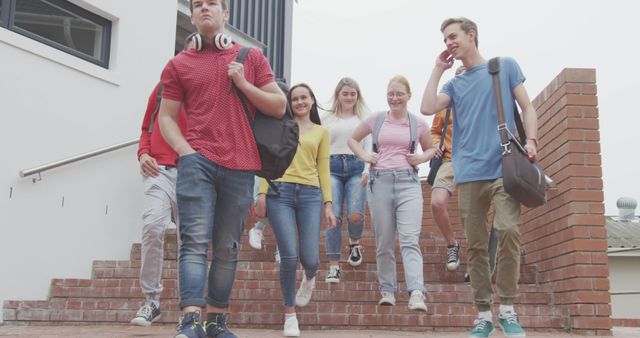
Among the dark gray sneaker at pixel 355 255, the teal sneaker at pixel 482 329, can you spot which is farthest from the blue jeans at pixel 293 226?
the dark gray sneaker at pixel 355 255

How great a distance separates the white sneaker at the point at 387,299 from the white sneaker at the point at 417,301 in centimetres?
32

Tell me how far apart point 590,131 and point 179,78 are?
10.5ft

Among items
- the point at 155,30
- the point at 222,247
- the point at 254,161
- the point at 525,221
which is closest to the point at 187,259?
the point at 222,247

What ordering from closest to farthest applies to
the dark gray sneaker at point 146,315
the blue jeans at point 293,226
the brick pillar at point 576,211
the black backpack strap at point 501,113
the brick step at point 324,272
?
the black backpack strap at point 501,113
the blue jeans at point 293,226
the dark gray sneaker at point 146,315
the brick pillar at point 576,211
the brick step at point 324,272

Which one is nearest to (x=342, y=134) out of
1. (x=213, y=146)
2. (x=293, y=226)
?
(x=293, y=226)

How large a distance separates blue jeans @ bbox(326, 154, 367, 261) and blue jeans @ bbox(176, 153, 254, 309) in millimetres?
2523

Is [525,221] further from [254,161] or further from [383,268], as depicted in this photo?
[254,161]

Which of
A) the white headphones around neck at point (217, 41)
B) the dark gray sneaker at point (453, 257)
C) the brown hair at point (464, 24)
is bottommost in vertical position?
the dark gray sneaker at point (453, 257)

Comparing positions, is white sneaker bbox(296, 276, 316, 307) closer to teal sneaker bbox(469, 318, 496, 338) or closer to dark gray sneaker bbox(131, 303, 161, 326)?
dark gray sneaker bbox(131, 303, 161, 326)

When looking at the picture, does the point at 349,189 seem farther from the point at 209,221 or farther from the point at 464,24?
the point at 209,221

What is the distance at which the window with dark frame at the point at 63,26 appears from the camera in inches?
241

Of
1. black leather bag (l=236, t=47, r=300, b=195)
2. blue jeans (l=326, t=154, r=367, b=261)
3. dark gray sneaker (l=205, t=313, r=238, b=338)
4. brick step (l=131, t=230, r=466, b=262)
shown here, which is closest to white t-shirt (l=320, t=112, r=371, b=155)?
blue jeans (l=326, t=154, r=367, b=261)

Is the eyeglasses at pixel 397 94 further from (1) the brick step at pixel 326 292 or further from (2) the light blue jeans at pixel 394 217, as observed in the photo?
(1) the brick step at pixel 326 292

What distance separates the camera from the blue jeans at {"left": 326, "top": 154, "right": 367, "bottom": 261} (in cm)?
578
